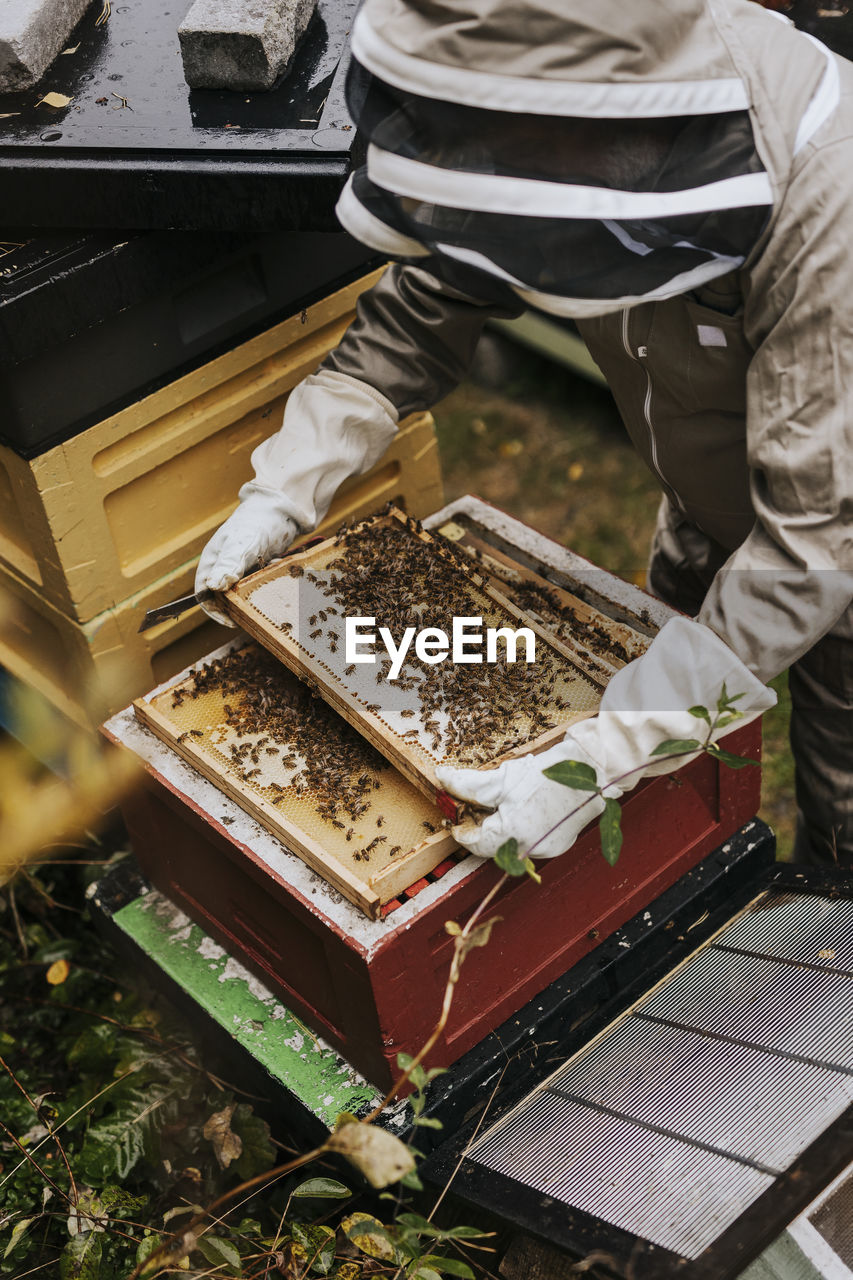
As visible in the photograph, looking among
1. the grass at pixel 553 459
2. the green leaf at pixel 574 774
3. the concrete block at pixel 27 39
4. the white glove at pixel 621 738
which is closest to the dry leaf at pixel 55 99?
the concrete block at pixel 27 39

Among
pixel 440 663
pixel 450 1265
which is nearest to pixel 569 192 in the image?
pixel 440 663

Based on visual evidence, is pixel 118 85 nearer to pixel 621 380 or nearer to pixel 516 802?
pixel 621 380

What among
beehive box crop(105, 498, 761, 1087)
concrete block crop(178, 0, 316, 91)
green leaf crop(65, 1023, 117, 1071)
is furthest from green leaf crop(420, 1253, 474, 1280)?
concrete block crop(178, 0, 316, 91)

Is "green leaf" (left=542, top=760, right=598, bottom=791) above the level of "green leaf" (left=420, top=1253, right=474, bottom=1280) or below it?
above

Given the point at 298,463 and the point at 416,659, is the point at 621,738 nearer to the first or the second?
the point at 416,659

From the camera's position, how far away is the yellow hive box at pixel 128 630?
2514 millimetres

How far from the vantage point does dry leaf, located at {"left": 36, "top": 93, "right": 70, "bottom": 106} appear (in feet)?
7.48

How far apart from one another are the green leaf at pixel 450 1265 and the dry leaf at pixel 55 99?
2.14 m

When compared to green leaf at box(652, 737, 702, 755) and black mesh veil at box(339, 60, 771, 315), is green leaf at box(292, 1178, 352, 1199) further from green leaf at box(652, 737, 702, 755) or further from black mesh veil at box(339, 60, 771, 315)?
black mesh veil at box(339, 60, 771, 315)

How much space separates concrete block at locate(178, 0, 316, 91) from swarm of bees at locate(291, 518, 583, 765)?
0.89m

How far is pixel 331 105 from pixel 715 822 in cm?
158

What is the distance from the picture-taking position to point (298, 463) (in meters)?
2.39

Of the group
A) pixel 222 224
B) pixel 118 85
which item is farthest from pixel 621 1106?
pixel 118 85

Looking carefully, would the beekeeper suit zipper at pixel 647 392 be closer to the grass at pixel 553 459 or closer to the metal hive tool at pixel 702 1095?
the metal hive tool at pixel 702 1095
